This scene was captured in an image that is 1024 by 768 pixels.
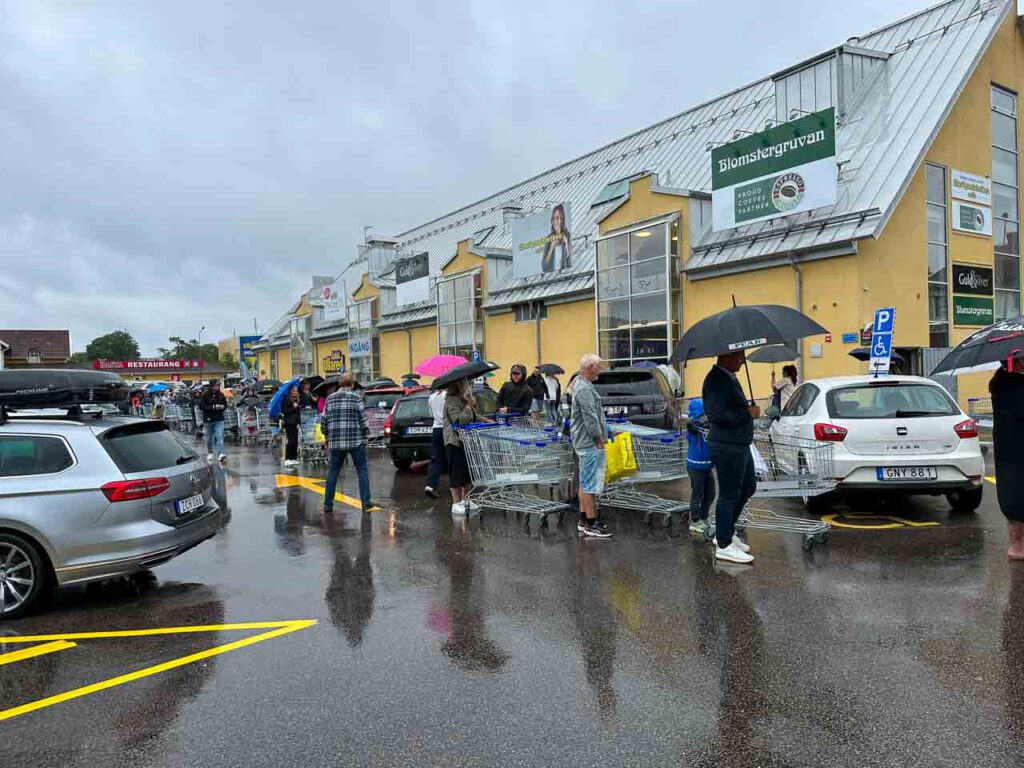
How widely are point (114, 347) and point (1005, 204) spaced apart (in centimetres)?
11920

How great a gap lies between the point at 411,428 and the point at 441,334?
19.7m

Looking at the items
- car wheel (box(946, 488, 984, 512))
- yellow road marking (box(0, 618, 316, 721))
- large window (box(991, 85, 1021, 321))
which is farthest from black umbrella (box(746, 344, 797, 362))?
yellow road marking (box(0, 618, 316, 721))

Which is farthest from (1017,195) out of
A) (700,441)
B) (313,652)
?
(313,652)

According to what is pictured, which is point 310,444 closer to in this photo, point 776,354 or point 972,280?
point 776,354

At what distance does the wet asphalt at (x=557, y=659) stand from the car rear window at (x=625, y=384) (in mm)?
5217

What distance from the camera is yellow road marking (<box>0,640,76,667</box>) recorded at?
4.82m

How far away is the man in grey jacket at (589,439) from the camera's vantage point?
7473 mm

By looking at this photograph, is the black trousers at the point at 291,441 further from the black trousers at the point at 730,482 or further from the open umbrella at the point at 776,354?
the black trousers at the point at 730,482

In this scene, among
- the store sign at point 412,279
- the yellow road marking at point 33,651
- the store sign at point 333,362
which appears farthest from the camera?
the store sign at point 333,362

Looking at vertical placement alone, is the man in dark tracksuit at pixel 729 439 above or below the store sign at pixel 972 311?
below

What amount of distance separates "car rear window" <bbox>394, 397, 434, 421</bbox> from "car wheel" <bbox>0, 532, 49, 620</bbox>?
8.19m

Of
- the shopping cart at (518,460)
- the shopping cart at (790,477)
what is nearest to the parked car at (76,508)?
the shopping cart at (518,460)

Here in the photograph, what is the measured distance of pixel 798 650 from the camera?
14.6 feet

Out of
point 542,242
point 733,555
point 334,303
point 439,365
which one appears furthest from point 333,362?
point 733,555
